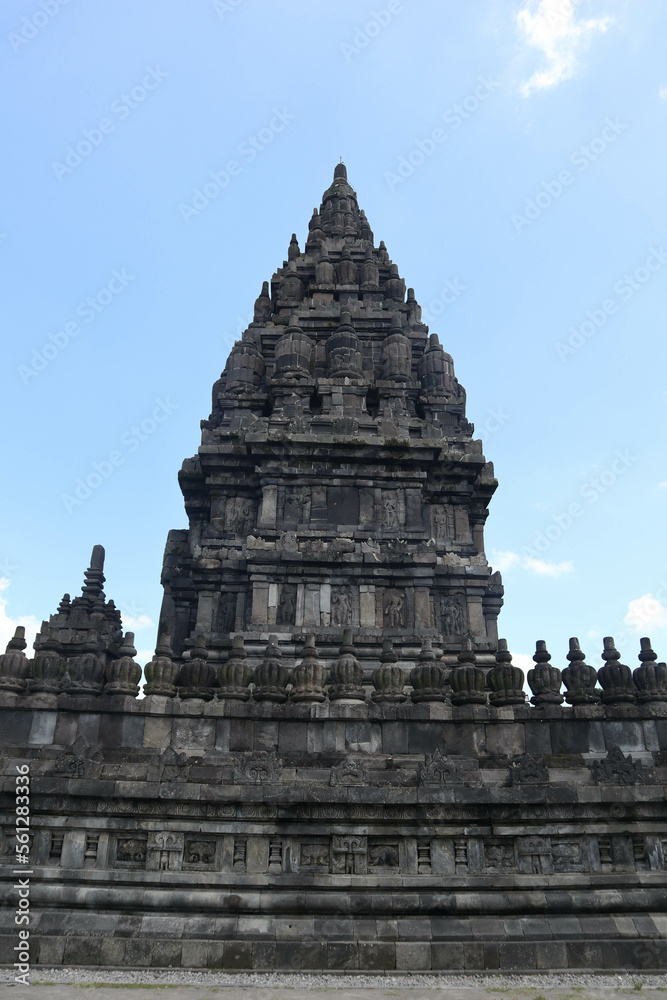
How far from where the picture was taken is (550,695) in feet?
40.7

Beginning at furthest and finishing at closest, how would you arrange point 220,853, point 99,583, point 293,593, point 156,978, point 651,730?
point 99,583
point 293,593
point 651,730
point 220,853
point 156,978

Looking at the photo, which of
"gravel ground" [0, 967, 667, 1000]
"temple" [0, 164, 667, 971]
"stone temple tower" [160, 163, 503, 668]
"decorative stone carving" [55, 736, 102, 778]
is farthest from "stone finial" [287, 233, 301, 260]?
"gravel ground" [0, 967, 667, 1000]

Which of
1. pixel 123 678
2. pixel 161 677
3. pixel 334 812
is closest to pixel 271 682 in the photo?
pixel 161 677

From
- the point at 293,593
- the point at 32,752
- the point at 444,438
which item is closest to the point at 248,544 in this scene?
the point at 293,593

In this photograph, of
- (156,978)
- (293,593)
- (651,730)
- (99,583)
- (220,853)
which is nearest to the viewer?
(156,978)

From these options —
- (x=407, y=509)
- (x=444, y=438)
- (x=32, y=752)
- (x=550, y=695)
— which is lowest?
(x=32, y=752)

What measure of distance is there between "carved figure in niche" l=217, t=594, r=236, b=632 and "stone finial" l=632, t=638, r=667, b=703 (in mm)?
11369

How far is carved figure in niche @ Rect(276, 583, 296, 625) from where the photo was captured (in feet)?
65.2

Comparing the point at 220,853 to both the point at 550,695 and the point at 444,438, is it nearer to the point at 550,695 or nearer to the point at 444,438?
the point at 550,695

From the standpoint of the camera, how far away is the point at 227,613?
2083 centimetres

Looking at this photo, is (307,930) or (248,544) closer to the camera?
(307,930)

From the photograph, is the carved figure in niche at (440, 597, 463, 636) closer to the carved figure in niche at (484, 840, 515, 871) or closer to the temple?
the temple

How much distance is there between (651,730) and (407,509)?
10.8 metres

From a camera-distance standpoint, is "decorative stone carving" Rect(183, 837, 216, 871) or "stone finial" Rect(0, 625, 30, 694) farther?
"stone finial" Rect(0, 625, 30, 694)
